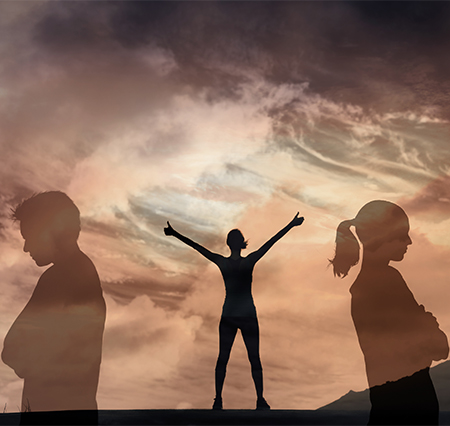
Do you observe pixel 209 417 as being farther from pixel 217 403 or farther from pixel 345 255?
pixel 345 255

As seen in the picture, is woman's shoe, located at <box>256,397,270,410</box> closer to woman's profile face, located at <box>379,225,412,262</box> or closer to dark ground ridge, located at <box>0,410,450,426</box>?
dark ground ridge, located at <box>0,410,450,426</box>

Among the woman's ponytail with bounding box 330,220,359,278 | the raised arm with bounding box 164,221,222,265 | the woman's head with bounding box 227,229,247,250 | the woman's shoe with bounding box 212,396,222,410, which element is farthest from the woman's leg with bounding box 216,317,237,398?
the woman's ponytail with bounding box 330,220,359,278

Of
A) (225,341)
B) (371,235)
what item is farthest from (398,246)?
(225,341)

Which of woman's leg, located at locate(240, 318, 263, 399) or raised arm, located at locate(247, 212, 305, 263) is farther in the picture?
raised arm, located at locate(247, 212, 305, 263)

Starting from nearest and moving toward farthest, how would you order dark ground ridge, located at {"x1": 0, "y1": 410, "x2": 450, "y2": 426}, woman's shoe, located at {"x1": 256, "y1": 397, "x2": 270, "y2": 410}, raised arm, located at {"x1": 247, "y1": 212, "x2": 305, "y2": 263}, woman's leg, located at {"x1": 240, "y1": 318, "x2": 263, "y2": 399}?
dark ground ridge, located at {"x1": 0, "y1": 410, "x2": 450, "y2": 426}, woman's shoe, located at {"x1": 256, "y1": 397, "x2": 270, "y2": 410}, woman's leg, located at {"x1": 240, "y1": 318, "x2": 263, "y2": 399}, raised arm, located at {"x1": 247, "y1": 212, "x2": 305, "y2": 263}

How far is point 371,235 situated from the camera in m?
8.07

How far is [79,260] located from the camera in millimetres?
8133

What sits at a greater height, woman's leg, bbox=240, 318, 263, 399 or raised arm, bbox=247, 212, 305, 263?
raised arm, bbox=247, 212, 305, 263

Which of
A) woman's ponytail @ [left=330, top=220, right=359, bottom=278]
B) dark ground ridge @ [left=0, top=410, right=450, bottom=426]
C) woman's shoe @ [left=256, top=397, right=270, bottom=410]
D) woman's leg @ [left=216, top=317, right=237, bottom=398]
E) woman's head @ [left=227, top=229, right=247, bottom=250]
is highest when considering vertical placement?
woman's head @ [left=227, top=229, right=247, bottom=250]

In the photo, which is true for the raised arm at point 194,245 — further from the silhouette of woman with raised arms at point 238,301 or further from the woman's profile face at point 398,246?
the woman's profile face at point 398,246

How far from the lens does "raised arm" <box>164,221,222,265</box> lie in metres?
8.38

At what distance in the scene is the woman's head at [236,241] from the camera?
838 cm

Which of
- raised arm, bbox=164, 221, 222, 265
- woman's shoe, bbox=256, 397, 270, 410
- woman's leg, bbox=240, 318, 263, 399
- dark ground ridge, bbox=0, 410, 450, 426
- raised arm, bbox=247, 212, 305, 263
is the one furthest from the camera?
raised arm, bbox=164, 221, 222, 265

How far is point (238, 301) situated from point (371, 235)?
6.67ft
